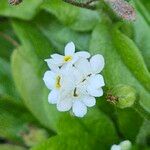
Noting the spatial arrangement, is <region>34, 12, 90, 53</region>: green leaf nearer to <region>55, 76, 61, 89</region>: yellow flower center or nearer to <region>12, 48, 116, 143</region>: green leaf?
<region>12, 48, 116, 143</region>: green leaf

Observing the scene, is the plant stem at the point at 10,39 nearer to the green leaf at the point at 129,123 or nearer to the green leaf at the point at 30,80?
the green leaf at the point at 30,80

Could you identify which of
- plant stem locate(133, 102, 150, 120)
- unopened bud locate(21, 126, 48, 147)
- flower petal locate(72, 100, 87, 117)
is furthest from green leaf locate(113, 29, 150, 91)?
unopened bud locate(21, 126, 48, 147)

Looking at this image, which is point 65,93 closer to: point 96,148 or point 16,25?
point 96,148

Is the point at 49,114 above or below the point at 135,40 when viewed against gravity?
below

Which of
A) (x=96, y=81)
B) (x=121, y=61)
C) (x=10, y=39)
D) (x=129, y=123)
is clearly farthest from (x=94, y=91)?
(x=10, y=39)

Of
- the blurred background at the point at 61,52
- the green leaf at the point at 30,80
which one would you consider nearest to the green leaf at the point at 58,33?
the blurred background at the point at 61,52

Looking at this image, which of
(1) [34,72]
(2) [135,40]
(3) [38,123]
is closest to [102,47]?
(2) [135,40]
